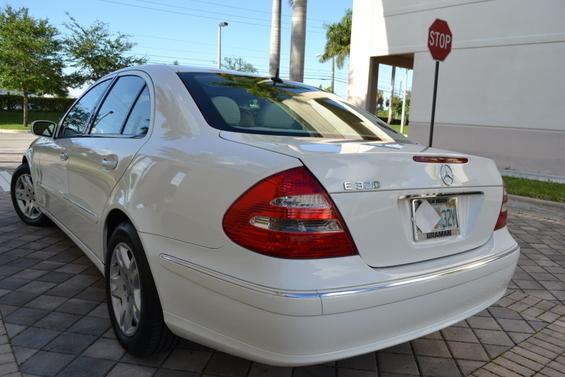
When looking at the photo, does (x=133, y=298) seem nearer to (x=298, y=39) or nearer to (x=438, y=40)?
(x=438, y=40)

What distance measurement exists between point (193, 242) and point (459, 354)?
1.78 meters

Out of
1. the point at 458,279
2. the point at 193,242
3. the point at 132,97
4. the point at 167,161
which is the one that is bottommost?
the point at 458,279

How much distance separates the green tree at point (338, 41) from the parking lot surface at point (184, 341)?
40454 millimetres

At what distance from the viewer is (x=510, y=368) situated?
277 centimetres

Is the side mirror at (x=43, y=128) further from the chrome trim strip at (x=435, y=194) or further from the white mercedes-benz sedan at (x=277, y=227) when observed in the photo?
the chrome trim strip at (x=435, y=194)

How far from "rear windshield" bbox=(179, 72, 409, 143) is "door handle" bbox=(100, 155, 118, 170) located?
0.62 metres

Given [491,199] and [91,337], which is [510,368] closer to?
[491,199]

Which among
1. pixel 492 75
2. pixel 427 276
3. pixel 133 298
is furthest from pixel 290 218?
pixel 492 75

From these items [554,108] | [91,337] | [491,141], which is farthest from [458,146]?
[91,337]

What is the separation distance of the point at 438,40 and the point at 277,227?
622 cm

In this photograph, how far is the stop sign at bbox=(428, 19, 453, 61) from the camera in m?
7.04

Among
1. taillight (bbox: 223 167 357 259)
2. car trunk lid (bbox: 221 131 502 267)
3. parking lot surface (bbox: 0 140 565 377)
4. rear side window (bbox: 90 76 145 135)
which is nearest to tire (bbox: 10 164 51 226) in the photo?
parking lot surface (bbox: 0 140 565 377)

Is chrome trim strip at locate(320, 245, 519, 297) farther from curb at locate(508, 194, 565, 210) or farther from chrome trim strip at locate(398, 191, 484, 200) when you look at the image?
curb at locate(508, 194, 565, 210)

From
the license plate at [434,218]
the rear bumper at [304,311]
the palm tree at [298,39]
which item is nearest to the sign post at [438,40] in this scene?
the license plate at [434,218]
